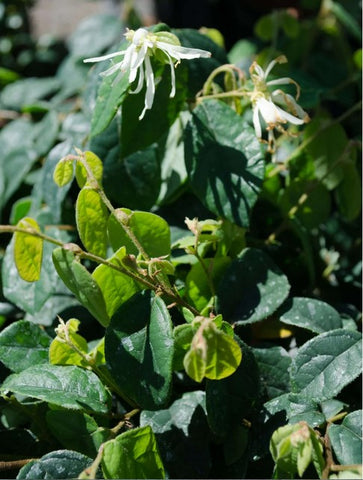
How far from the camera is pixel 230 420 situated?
0.82 m

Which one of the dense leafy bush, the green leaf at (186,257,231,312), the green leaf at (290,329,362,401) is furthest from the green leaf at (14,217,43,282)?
the green leaf at (290,329,362,401)

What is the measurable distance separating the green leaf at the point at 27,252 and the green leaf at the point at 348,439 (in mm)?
393

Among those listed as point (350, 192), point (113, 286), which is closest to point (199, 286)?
point (113, 286)

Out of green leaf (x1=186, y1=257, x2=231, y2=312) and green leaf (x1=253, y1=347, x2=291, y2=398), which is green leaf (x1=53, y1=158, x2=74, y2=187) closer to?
green leaf (x1=186, y1=257, x2=231, y2=312)

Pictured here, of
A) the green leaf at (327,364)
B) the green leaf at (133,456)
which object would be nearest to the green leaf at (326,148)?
the green leaf at (327,364)

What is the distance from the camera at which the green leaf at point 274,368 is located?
880mm

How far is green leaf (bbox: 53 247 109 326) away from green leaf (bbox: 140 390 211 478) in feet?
0.54

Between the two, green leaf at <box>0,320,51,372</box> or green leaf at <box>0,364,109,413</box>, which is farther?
green leaf at <box>0,320,51,372</box>

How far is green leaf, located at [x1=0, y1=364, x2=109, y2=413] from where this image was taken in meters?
0.76

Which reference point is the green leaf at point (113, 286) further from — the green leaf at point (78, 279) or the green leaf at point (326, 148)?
the green leaf at point (326, 148)

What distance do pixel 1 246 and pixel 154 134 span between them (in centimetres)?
46

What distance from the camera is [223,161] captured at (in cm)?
94

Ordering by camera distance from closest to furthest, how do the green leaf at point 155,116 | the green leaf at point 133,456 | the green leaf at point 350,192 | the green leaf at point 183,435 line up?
the green leaf at point 133,456 < the green leaf at point 183,435 < the green leaf at point 155,116 < the green leaf at point 350,192

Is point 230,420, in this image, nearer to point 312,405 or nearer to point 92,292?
point 312,405
